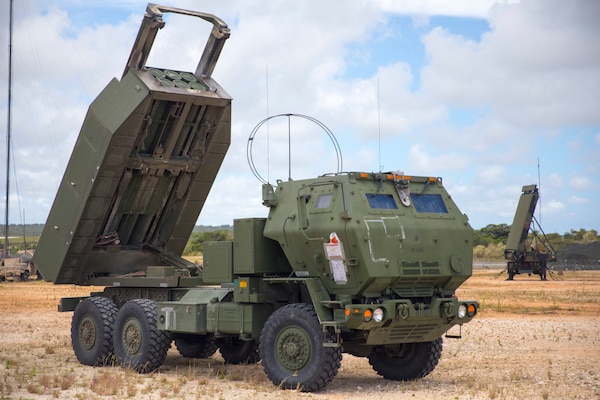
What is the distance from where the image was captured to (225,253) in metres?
13.6

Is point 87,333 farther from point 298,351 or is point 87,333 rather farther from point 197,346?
point 298,351

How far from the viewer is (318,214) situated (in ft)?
39.6

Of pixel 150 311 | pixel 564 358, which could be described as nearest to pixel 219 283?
pixel 150 311

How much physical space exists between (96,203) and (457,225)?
19.1ft

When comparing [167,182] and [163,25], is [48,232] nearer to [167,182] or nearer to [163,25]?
[167,182]

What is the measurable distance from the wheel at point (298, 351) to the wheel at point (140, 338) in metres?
2.50

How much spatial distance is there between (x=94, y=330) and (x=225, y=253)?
3.20 metres

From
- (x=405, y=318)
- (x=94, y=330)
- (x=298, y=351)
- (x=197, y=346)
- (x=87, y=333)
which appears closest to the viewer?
(x=405, y=318)

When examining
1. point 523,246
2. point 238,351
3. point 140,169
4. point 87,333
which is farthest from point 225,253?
point 523,246

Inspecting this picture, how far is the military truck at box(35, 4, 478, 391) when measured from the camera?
11852 mm

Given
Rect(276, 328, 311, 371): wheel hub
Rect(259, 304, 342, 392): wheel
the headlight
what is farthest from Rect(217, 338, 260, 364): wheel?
the headlight

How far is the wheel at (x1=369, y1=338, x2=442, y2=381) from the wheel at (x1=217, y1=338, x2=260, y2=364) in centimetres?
273

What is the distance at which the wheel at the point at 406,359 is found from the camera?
42.9 feet

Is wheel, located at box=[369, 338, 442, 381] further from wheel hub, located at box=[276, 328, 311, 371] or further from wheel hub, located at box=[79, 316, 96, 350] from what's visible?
wheel hub, located at box=[79, 316, 96, 350]
